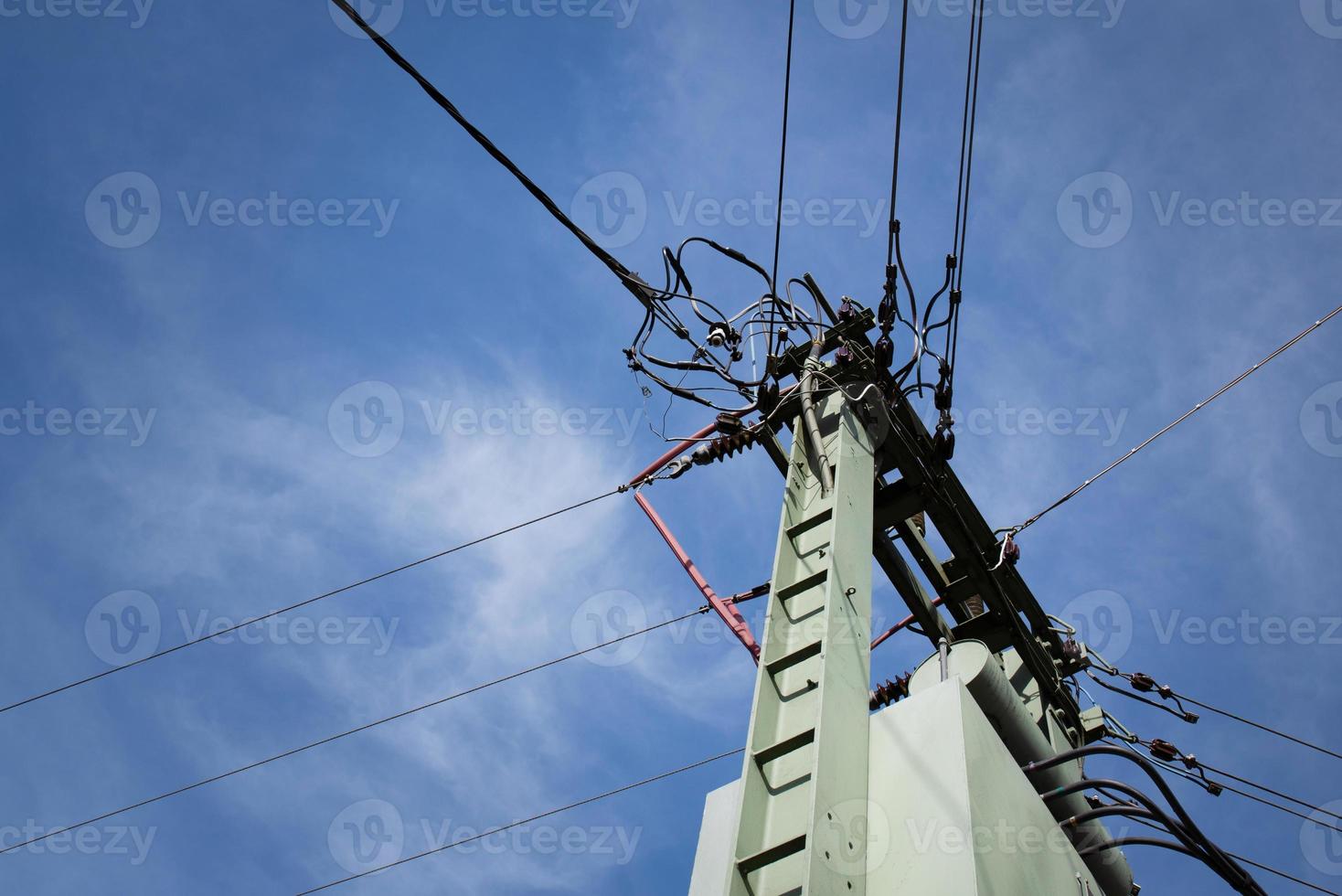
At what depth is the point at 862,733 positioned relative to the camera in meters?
5.75

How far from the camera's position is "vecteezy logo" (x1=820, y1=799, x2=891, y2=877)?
16.3ft

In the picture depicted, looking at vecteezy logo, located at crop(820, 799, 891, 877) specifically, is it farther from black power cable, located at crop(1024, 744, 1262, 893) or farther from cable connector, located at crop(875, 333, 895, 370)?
cable connector, located at crop(875, 333, 895, 370)

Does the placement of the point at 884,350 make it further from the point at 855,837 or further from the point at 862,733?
the point at 855,837

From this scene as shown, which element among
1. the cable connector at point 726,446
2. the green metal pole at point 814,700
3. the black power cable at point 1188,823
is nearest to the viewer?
the green metal pole at point 814,700

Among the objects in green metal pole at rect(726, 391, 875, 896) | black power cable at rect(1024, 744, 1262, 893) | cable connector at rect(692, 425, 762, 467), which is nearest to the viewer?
green metal pole at rect(726, 391, 875, 896)

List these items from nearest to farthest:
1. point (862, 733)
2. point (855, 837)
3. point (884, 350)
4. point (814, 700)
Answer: point (855, 837), point (814, 700), point (862, 733), point (884, 350)

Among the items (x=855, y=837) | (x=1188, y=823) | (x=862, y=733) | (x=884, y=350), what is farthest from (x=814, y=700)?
(x=884, y=350)

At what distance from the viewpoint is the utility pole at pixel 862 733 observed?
5.06 meters

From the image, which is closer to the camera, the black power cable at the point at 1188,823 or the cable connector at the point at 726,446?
the black power cable at the point at 1188,823

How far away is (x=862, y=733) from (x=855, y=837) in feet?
2.21

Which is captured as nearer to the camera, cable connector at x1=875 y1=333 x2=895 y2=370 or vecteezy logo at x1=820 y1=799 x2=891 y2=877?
vecteezy logo at x1=820 y1=799 x2=891 y2=877

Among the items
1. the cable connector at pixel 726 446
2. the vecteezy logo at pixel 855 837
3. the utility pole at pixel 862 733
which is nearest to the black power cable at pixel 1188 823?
the utility pole at pixel 862 733

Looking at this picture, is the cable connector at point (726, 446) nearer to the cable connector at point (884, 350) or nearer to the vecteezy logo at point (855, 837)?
the cable connector at point (884, 350)

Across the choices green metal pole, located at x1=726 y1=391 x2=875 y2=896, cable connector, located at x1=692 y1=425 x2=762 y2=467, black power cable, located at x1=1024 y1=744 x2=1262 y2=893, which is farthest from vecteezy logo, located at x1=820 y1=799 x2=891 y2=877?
cable connector, located at x1=692 y1=425 x2=762 y2=467
